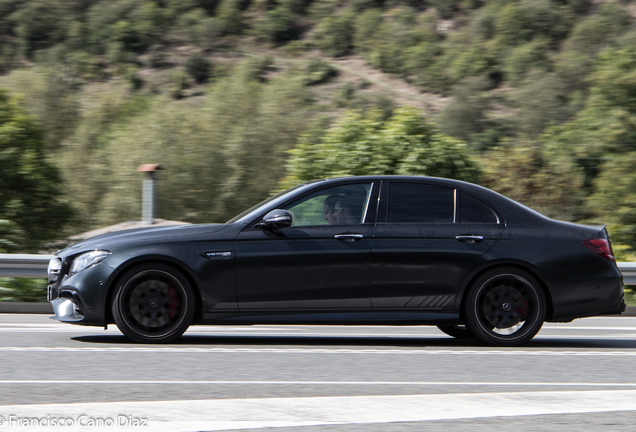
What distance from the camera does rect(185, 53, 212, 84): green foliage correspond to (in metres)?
130

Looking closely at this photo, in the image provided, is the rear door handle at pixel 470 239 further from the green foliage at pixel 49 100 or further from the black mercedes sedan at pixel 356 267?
the green foliage at pixel 49 100

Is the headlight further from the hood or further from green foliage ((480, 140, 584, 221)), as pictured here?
green foliage ((480, 140, 584, 221))

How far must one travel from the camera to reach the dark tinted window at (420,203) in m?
7.34

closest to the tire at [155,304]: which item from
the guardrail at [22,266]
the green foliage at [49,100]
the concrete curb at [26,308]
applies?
the concrete curb at [26,308]

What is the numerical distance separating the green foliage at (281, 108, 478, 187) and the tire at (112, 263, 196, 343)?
10312mm

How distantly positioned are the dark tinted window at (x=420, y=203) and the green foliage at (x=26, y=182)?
12637 millimetres

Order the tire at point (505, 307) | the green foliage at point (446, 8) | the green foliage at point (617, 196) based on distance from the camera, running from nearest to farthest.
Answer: the tire at point (505, 307) < the green foliage at point (617, 196) < the green foliage at point (446, 8)

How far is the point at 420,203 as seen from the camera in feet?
24.2

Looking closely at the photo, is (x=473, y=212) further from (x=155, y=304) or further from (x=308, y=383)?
(x=155, y=304)

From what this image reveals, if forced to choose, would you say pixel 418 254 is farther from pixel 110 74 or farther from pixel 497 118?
pixel 110 74

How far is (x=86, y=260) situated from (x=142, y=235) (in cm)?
49

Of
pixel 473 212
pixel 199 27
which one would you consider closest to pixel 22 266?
pixel 473 212

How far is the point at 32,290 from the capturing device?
11.6 metres

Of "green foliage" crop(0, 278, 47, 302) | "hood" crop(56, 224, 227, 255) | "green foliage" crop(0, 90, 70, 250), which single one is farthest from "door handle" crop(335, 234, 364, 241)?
"green foliage" crop(0, 90, 70, 250)
